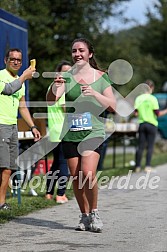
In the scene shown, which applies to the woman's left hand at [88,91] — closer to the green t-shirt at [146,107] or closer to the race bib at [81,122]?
the race bib at [81,122]

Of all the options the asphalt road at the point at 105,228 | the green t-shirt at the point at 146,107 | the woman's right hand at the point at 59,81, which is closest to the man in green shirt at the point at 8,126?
the asphalt road at the point at 105,228

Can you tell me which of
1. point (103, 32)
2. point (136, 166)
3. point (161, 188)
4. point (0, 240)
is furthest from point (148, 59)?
point (0, 240)

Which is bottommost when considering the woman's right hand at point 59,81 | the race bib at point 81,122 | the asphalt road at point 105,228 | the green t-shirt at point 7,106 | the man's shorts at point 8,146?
the asphalt road at point 105,228

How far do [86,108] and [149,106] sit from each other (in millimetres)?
8319

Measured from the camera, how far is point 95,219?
809cm

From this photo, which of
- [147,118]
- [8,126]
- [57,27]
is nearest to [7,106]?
[8,126]

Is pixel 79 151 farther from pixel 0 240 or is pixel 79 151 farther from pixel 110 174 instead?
pixel 110 174

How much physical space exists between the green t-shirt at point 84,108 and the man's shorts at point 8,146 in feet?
4.16

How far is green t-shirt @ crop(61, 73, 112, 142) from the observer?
26.5 ft

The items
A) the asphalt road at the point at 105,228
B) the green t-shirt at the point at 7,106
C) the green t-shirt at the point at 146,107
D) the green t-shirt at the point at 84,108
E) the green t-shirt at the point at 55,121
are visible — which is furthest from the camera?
the green t-shirt at the point at 146,107

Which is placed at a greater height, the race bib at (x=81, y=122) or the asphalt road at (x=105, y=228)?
the race bib at (x=81, y=122)

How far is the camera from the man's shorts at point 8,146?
30.3 feet

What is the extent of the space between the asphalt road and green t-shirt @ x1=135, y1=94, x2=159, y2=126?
14.3 feet

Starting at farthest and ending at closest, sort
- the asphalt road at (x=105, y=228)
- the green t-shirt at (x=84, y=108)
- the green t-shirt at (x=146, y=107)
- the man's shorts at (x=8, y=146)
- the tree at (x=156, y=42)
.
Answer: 1. the tree at (x=156, y=42)
2. the green t-shirt at (x=146, y=107)
3. the man's shorts at (x=8, y=146)
4. the green t-shirt at (x=84, y=108)
5. the asphalt road at (x=105, y=228)
